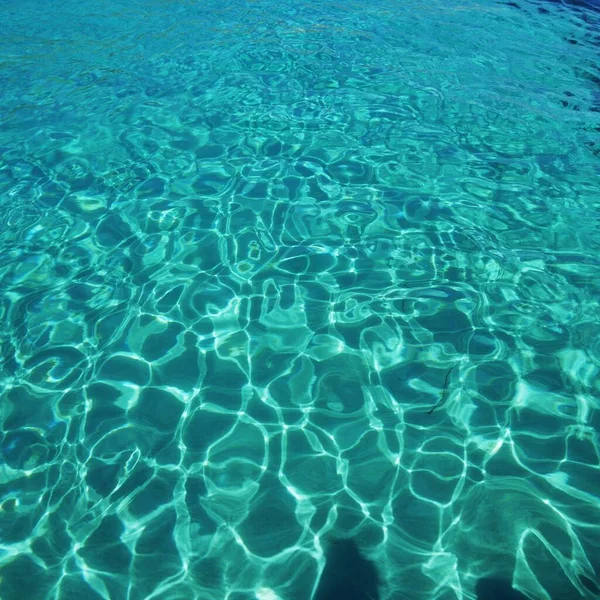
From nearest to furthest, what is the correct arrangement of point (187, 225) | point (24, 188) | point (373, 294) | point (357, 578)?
point (357, 578), point (373, 294), point (187, 225), point (24, 188)

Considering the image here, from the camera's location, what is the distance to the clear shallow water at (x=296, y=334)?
3113 millimetres

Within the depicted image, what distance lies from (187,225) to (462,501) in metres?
4.06

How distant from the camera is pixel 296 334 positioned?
14.3 feet

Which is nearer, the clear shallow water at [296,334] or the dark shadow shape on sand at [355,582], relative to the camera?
the dark shadow shape on sand at [355,582]

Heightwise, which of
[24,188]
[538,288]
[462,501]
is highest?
[538,288]

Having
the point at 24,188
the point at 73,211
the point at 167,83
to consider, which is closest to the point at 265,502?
the point at 73,211

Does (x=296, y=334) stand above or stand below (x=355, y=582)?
above

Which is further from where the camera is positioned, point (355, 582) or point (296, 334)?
point (296, 334)

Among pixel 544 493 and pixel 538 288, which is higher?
pixel 538 288

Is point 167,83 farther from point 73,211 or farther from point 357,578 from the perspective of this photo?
point 357,578

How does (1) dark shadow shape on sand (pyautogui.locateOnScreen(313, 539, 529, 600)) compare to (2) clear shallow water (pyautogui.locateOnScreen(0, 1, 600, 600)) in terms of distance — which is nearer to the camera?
(1) dark shadow shape on sand (pyautogui.locateOnScreen(313, 539, 529, 600))

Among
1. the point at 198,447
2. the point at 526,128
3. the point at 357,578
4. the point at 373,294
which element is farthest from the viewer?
the point at 526,128

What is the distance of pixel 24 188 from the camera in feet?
20.1

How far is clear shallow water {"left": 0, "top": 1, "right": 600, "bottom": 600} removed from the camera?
10.2ft
